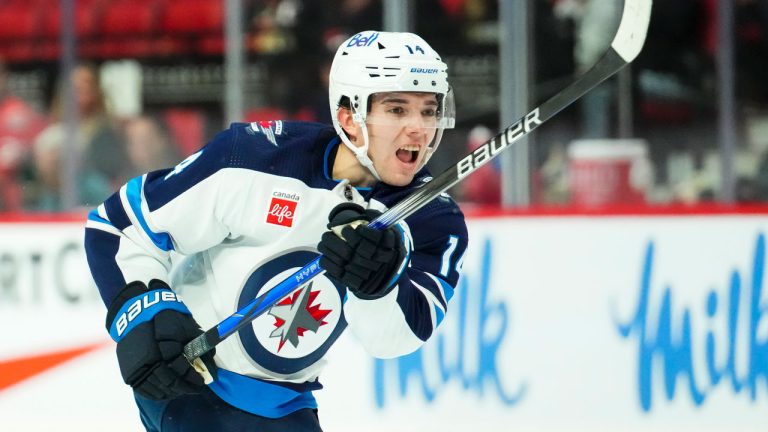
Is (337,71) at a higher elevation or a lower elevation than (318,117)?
lower

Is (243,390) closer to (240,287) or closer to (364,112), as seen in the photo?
(240,287)

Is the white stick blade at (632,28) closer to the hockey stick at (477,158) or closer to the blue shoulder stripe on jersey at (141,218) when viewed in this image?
the hockey stick at (477,158)

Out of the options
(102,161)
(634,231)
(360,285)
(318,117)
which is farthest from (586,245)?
(360,285)

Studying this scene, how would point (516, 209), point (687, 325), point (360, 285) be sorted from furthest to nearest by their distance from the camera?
point (516, 209), point (687, 325), point (360, 285)

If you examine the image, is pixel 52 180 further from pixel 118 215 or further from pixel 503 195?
pixel 118 215

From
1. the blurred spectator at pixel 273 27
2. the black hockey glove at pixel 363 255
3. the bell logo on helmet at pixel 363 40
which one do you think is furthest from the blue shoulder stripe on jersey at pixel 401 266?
the blurred spectator at pixel 273 27

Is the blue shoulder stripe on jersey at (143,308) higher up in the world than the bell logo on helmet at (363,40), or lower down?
lower down

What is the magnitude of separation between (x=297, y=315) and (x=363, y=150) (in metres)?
0.35

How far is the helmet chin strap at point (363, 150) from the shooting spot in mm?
2473

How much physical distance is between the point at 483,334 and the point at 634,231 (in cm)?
64

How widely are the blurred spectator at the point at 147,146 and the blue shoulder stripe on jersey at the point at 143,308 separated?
293 centimetres

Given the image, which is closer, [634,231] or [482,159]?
[482,159]

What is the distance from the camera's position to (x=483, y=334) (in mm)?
4613

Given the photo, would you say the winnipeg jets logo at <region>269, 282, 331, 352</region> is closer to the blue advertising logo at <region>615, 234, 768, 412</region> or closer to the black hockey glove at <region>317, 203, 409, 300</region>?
the black hockey glove at <region>317, 203, 409, 300</region>
